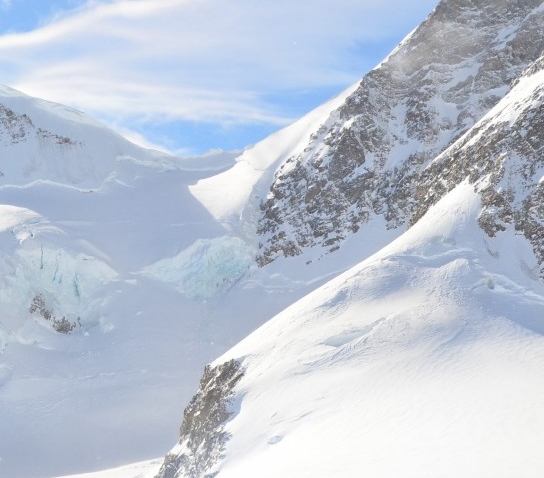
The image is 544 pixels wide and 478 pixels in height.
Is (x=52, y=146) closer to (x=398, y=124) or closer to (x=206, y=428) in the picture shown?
(x=398, y=124)

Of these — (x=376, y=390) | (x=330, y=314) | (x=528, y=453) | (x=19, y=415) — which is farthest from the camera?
(x=19, y=415)

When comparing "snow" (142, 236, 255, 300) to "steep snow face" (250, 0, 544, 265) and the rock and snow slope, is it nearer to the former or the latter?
the rock and snow slope

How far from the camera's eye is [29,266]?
5494 cm

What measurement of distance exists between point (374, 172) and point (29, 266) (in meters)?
27.8

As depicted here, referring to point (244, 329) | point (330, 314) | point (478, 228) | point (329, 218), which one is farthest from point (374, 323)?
point (329, 218)

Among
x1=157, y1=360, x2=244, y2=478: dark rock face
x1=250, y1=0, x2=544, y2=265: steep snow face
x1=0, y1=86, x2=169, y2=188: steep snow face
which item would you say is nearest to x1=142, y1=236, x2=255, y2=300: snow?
x1=250, y1=0, x2=544, y2=265: steep snow face

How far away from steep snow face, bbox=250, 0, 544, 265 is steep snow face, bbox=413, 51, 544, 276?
16538 millimetres

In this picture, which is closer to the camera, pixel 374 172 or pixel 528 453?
pixel 528 453

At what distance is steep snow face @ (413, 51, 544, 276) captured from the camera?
114ft

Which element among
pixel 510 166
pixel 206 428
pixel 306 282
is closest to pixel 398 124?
pixel 306 282

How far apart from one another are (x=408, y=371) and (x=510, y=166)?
14.7 meters

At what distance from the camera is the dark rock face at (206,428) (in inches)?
1089

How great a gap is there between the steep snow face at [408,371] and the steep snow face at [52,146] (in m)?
43.8

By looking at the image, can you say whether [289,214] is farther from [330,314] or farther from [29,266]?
[330,314]
